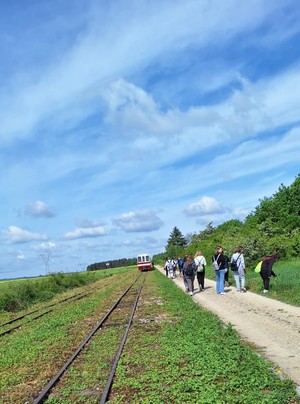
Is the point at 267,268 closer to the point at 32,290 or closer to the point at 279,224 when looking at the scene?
the point at 32,290

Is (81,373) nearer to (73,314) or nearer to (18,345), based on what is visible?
(18,345)

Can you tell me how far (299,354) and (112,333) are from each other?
19.9 ft

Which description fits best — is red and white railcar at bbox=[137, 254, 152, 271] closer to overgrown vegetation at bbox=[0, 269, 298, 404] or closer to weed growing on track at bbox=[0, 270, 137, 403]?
weed growing on track at bbox=[0, 270, 137, 403]

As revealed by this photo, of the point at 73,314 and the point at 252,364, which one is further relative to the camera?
the point at 73,314

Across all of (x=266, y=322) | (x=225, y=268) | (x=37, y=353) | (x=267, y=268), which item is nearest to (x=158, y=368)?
(x=37, y=353)

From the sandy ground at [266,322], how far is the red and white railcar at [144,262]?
52.7 m

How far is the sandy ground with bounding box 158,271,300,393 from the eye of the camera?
26.8 feet

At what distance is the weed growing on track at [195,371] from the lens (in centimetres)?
635

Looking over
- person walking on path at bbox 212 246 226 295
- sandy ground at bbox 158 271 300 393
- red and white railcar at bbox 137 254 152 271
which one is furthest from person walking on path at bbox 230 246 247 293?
red and white railcar at bbox 137 254 152 271

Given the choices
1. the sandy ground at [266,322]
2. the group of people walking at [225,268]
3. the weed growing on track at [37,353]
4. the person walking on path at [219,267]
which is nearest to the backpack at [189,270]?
the group of people walking at [225,268]

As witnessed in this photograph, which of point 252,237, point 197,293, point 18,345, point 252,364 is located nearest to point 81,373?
point 252,364

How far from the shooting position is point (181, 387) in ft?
22.2

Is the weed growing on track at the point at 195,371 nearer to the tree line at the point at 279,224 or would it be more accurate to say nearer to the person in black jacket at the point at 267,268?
the person in black jacket at the point at 267,268

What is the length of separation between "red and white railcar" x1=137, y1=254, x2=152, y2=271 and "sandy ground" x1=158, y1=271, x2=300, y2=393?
173 ft
